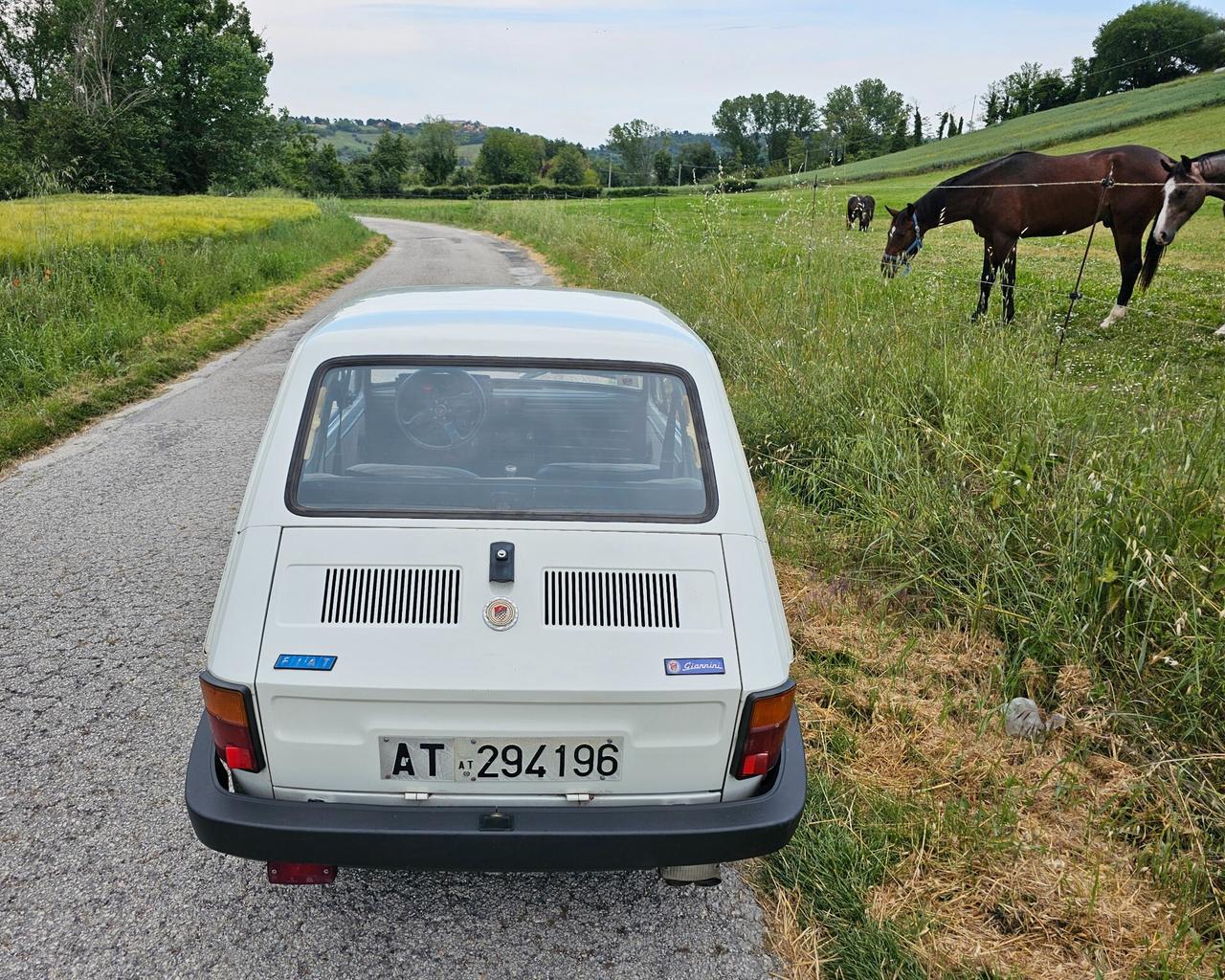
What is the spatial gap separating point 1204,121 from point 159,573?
18.4m

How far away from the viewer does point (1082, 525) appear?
11.7ft

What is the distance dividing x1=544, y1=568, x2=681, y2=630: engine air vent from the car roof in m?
0.80

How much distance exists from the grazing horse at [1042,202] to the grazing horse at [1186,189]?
99 cm

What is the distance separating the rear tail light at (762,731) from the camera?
220 centimetres

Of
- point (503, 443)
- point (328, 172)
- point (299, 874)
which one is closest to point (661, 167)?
point (503, 443)

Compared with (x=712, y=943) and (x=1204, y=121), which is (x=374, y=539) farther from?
(x=1204, y=121)

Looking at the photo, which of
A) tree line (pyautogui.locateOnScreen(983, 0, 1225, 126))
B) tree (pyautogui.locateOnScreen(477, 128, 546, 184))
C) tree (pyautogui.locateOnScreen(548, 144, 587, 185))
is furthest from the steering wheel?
tree (pyautogui.locateOnScreen(477, 128, 546, 184))

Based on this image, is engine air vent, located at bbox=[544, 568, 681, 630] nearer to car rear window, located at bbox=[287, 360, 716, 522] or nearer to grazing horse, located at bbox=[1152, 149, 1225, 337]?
car rear window, located at bbox=[287, 360, 716, 522]

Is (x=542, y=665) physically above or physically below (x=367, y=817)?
above

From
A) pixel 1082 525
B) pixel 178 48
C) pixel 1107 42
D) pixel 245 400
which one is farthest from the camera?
pixel 178 48

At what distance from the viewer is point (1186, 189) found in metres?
9.05

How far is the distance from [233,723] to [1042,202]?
36.6ft

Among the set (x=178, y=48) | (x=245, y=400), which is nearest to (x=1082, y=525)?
(x=245, y=400)

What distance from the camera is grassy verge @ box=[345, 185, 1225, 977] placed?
2475 millimetres
